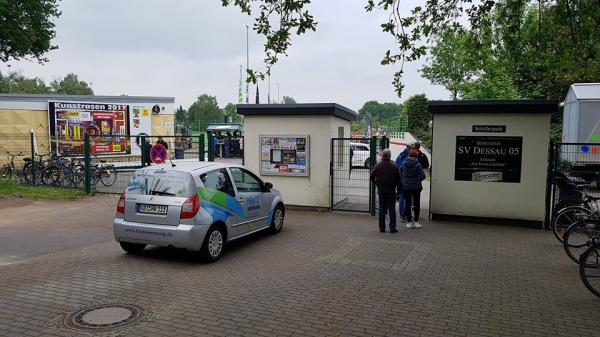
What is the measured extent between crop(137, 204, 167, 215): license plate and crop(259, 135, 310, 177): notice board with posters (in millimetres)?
5852

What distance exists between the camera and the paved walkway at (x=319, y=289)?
15.9 ft

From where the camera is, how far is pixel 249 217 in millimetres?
8367

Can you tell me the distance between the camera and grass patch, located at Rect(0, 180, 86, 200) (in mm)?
14531

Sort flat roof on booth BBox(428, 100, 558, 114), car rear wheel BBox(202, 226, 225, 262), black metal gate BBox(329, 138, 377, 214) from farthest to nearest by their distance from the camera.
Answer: black metal gate BBox(329, 138, 377, 214) → flat roof on booth BBox(428, 100, 558, 114) → car rear wheel BBox(202, 226, 225, 262)

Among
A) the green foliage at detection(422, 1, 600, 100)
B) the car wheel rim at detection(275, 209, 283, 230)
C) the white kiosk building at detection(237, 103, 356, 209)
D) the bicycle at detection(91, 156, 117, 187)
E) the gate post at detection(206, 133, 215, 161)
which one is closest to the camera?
the green foliage at detection(422, 1, 600, 100)

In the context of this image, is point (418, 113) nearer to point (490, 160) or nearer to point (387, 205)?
point (490, 160)

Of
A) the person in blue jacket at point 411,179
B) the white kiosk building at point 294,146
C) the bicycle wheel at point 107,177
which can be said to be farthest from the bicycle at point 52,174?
the person in blue jacket at point 411,179

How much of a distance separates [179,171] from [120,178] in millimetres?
12517

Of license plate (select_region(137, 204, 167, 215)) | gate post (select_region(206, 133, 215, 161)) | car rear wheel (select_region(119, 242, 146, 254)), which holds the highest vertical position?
gate post (select_region(206, 133, 215, 161))

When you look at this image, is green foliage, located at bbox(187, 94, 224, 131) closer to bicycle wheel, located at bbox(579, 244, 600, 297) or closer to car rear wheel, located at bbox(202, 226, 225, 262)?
car rear wheel, located at bbox(202, 226, 225, 262)

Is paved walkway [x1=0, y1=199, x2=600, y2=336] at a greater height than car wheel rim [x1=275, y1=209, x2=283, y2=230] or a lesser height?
lesser

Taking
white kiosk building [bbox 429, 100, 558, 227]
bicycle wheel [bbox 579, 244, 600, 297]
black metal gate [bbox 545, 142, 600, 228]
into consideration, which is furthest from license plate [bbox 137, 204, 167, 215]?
black metal gate [bbox 545, 142, 600, 228]

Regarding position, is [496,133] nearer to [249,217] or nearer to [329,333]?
[249,217]

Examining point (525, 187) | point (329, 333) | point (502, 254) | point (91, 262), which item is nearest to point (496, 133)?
point (525, 187)
